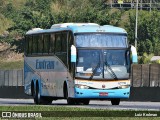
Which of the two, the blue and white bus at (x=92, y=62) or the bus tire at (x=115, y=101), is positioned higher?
the blue and white bus at (x=92, y=62)

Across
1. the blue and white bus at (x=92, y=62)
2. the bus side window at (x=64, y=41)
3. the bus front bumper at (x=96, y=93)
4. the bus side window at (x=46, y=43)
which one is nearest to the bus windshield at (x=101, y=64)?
the blue and white bus at (x=92, y=62)

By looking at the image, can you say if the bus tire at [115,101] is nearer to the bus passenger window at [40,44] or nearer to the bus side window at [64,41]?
the bus side window at [64,41]

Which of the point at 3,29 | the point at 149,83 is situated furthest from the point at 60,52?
the point at 3,29

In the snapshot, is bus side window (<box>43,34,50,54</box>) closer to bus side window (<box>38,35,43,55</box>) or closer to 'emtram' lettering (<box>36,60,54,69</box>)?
bus side window (<box>38,35,43,55</box>)

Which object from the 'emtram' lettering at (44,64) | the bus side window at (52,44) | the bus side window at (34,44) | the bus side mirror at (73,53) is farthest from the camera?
the bus side window at (34,44)

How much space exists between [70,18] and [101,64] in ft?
211

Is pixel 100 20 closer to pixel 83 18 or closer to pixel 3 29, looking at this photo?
pixel 83 18

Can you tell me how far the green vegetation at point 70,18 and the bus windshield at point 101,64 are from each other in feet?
192

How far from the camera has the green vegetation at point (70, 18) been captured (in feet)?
343

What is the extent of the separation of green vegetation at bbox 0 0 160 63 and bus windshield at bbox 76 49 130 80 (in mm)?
58620

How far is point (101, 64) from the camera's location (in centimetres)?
4216

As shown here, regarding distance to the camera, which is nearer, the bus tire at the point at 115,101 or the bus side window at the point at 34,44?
the bus tire at the point at 115,101

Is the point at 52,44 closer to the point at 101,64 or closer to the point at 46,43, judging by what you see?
the point at 46,43

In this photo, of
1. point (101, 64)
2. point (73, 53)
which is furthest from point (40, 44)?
point (101, 64)
